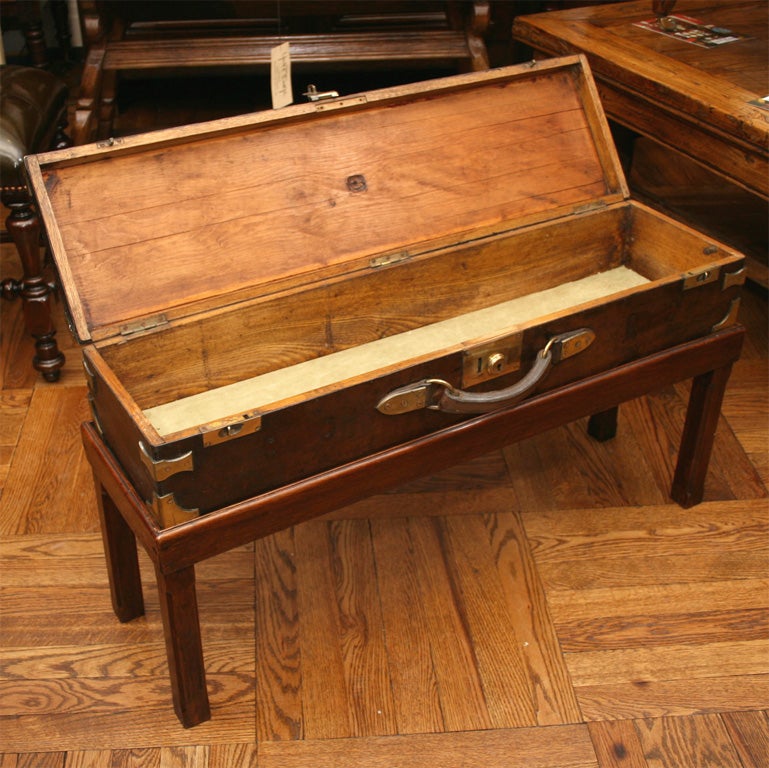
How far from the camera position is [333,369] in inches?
79.1

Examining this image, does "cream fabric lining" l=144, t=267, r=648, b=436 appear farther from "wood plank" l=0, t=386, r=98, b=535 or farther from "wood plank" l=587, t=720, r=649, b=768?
"wood plank" l=587, t=720, r=649, b=768

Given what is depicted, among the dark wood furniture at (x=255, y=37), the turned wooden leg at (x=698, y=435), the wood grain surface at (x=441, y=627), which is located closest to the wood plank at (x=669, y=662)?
the wood grain surface at (x=441, y=627)

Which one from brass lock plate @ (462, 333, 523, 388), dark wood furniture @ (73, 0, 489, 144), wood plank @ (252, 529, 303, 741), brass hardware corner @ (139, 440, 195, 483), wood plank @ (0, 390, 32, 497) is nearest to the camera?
brass hardware corner @ (139, 440, 195, 483)

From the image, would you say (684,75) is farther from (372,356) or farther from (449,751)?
(449,751)

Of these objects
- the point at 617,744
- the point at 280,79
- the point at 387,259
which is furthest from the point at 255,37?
the point at 617,744

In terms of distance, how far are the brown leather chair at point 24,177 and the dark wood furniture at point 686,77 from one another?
1290 millimetres

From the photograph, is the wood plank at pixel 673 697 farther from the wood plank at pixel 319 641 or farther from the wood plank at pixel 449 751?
Answer: the wood plank at pixel 319 641

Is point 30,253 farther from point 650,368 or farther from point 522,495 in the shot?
point 650,368

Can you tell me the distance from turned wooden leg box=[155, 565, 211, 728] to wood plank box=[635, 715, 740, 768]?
76cm

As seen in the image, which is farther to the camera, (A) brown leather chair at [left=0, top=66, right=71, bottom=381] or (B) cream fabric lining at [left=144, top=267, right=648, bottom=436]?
(A) brown leather chair at [left=0, top=66, right=71, bottom=381]

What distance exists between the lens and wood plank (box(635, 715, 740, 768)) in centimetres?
177

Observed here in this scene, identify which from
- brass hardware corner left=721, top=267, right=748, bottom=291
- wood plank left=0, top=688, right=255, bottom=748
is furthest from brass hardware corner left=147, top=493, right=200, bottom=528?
brass hardware corner left=721, top=267, right=748, bottom=291

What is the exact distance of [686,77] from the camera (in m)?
2.48

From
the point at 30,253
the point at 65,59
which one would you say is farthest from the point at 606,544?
the point at 65,59
